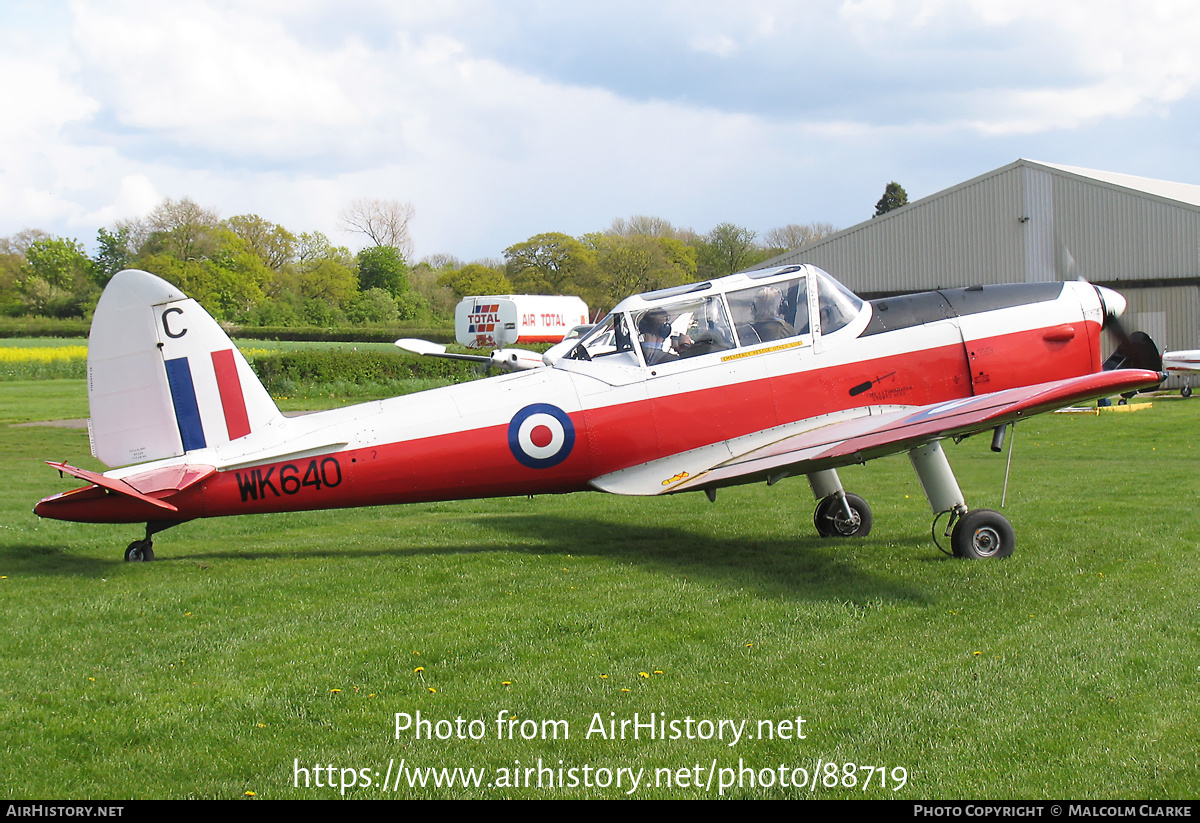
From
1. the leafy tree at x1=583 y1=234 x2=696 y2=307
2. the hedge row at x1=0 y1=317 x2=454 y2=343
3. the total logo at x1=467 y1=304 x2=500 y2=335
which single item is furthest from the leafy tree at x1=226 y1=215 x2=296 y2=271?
the total logo at x1=467 y1=304 x2=500 y2=335

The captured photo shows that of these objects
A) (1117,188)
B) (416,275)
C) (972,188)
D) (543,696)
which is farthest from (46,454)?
(416,275)

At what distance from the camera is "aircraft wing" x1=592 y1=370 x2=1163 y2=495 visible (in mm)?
6727

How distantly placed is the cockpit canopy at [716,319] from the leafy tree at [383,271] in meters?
69.4

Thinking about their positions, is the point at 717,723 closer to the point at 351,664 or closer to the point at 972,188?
the point at 351,664

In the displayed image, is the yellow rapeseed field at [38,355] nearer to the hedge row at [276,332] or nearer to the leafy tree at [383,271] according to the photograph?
the hedge row at [276,332]

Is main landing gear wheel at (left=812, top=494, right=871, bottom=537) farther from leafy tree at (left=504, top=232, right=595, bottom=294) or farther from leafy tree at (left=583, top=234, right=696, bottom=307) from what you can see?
leafy tree at (left=504, top=232, right=595, bottom=294)

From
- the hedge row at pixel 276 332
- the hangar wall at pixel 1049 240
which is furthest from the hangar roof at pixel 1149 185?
the hedge row at pixel 276 332

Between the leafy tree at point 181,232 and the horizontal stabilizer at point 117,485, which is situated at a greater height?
the leafy tree at point 181,232

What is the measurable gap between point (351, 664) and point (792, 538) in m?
5.19

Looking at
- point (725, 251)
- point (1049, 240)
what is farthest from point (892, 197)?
point (1049, 240)

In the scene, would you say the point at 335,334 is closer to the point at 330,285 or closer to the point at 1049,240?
the point at 330,285

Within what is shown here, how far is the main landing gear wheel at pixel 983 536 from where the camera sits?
26.3ft

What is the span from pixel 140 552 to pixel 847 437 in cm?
609

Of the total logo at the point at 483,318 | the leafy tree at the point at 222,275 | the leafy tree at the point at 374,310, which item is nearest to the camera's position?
the total logo at the point at 483,318
